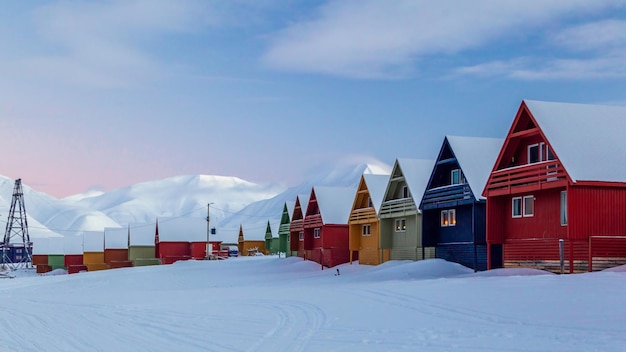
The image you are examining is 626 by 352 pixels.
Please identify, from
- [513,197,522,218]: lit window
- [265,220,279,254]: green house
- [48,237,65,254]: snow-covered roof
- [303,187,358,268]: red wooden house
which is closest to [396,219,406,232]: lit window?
[303,187,358,268]: red wooden house

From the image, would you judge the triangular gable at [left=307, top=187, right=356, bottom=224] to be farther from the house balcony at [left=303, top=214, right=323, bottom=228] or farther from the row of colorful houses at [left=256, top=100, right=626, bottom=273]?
the row of colorful houses at [left=256, top=100, right=626, bottom=273]

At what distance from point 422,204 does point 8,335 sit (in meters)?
26.9

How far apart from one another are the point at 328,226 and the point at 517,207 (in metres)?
23.5

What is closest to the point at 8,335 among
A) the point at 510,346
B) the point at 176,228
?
the point at 510,346

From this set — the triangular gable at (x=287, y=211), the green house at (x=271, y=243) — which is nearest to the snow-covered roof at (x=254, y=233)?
the green house at (x=271, y=243)

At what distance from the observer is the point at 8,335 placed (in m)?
19.5

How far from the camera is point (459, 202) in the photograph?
38.7m

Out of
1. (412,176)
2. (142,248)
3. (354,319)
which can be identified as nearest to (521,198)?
(412,176)

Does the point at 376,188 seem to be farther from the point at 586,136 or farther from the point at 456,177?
the point at 586,136

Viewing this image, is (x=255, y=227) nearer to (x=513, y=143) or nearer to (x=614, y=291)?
(x=513, y=143)

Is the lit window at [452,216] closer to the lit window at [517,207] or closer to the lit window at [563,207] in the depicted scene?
the lit window at [517,207]

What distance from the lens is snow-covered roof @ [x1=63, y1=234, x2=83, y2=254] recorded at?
11881 cm

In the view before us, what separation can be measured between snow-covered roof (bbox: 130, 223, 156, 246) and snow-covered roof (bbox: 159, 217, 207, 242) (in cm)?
462

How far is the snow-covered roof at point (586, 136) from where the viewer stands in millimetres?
30094
